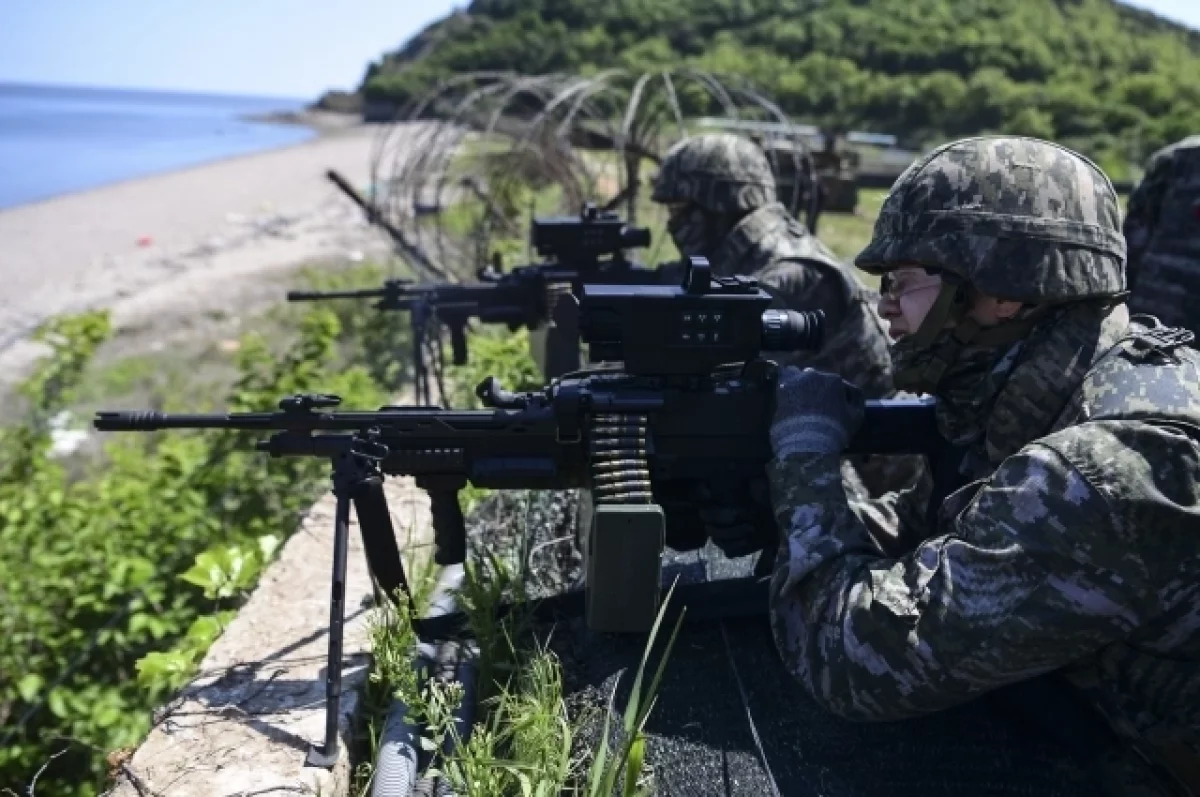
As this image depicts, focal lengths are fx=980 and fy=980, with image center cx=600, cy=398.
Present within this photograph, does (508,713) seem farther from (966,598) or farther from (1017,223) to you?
(1017,223)

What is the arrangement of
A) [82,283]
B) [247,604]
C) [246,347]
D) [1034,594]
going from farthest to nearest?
[82,283], [246,347], [247,604], [1034,594]

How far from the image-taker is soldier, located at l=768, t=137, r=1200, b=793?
80.7 inches

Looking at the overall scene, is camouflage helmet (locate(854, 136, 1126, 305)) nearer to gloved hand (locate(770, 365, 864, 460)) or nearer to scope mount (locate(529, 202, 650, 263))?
gloved hand (locate(770, 365, 864, 460))

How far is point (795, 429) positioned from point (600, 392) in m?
0.62

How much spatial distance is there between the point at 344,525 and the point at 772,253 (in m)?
3.20

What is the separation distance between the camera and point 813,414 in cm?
286

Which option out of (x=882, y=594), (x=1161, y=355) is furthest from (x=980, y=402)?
(x=882, y=594)

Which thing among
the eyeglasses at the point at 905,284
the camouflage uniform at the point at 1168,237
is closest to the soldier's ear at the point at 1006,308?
the eyeglasses at the point at 905,284

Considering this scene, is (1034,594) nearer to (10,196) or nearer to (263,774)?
(263,774)

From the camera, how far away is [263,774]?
3.00 meters

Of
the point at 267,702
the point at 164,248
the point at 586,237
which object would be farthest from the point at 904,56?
the point at 267,702

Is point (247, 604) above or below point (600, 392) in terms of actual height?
below

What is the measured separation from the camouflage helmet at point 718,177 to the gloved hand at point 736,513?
2.85 metres

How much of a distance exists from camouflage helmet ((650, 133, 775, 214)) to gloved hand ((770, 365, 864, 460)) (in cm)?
297
